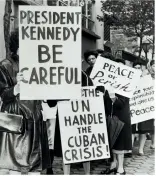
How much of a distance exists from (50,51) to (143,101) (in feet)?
6.97

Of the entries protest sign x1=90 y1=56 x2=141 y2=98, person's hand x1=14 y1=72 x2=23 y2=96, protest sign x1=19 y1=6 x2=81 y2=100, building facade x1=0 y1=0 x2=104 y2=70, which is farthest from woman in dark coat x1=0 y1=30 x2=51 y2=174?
protest sign x1=90 y1=56 x2=141 y2=98

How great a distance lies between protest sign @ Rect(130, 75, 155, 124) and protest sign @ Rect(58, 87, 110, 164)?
1281 mm

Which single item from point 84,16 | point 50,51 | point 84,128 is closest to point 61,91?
point 50,51

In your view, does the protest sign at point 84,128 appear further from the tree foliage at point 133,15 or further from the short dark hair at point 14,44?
the tree foliage at point 133,15

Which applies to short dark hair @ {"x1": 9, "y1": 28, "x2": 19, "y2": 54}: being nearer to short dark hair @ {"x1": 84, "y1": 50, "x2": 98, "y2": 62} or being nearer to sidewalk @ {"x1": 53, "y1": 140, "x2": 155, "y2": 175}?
short dark hair @ {"x1": 84, "y1": 50, "x2": 98, "y2": 62}

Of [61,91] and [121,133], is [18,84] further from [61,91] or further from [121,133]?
[121,133]

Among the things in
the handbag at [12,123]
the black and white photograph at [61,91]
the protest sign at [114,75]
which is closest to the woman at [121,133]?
the black and white photograph at [61,91]

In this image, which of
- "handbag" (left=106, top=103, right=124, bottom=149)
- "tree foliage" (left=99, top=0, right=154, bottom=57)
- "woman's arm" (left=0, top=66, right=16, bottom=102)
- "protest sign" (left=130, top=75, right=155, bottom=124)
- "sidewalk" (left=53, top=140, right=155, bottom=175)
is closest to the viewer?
"woman's arm" (left=0, top=66, right=16, bottom=102)

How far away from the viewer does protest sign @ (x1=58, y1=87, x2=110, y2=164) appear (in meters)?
5.06

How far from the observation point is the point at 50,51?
15.8 feet

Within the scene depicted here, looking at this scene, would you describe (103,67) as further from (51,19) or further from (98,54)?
(51,19)

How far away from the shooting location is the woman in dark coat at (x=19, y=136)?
4.73 m

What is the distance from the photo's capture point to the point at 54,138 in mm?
5148

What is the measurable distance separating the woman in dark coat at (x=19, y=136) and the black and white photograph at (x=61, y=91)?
11 mm
